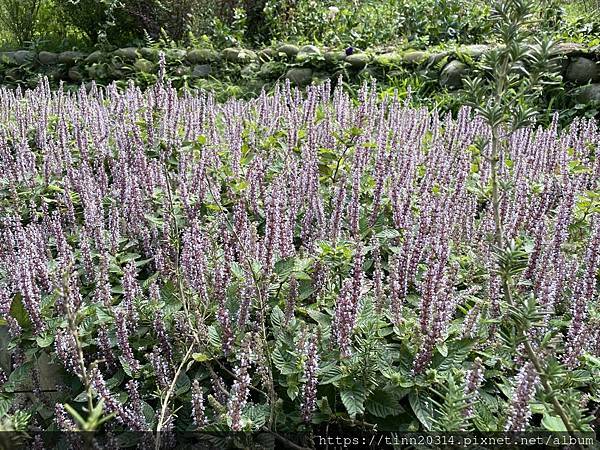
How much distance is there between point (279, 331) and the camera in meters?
2.25

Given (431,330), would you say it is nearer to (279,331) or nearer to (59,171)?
(279,331)

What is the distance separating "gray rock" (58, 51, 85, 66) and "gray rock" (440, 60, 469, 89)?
707 centimetres

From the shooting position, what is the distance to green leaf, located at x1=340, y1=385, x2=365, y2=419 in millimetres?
1944

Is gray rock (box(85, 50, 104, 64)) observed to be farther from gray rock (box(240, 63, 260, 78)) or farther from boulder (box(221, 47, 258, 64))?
gray rock (box(240, 63, 260, 78))

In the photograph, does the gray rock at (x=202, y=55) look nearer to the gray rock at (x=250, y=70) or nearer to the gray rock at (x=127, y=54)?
the gray rock at (x=250, y=70)

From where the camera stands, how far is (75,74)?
10.9 metres

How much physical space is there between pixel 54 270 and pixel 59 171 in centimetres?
131

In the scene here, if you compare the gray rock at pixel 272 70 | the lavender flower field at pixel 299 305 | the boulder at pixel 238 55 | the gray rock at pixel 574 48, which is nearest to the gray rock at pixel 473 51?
the gray rock at pixel 574 48

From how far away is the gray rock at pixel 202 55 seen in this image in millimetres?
10031

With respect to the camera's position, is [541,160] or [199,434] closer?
[199,434]

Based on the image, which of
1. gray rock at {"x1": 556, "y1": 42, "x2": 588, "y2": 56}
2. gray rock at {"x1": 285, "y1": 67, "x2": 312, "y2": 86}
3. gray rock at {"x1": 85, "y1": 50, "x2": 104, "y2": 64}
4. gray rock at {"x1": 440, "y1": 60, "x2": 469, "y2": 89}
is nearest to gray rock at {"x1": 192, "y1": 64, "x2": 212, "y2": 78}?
gray rock at {"x1": 285, "y1": 67, "x2": 312, "y2": 86}

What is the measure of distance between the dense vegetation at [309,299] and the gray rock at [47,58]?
8516mm

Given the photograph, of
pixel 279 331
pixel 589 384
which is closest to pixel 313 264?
pixel 279 331

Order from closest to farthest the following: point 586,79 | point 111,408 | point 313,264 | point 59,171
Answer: point 111,408 < point 313,264 < point 59,171 < point 586,79
